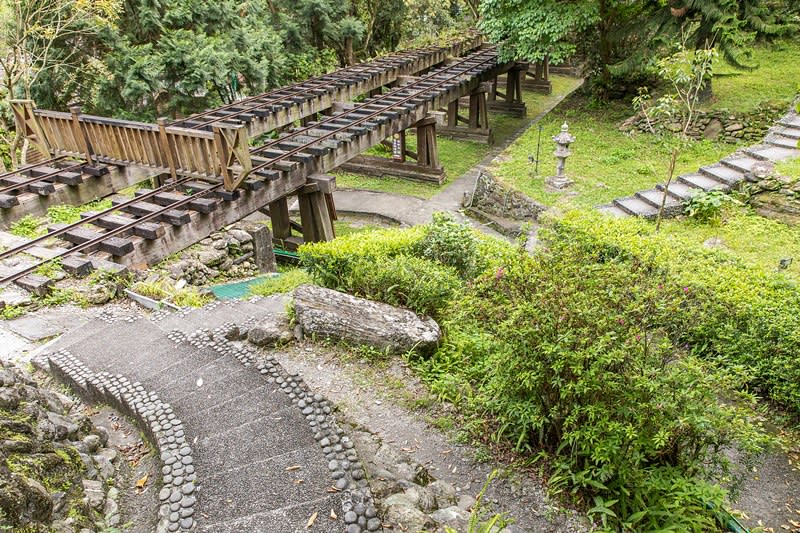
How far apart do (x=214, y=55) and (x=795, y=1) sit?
1501 centimetres

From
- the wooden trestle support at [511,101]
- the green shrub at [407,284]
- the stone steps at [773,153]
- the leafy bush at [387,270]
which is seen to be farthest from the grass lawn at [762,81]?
the green shrub at [407,284]

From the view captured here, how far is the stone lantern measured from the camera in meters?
12.8

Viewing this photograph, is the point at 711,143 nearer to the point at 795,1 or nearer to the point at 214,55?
the point at 795,1

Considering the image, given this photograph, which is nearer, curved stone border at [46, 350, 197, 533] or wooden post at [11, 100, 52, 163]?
curved stone border at [46, 350, 197, 533]

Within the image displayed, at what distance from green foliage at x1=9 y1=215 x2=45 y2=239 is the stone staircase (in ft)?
35.5

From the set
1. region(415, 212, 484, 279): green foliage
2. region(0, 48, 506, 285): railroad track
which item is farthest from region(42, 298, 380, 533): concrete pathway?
region(415, 212, 484, 279): green foliage

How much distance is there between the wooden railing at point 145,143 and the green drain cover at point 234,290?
1.71 meters

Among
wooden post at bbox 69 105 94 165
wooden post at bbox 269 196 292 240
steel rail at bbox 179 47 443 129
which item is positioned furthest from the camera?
steel rail at bbox 179 47 443 129

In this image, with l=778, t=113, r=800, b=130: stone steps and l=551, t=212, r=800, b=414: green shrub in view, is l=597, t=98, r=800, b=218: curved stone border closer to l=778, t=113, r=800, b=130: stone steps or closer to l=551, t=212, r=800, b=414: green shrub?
l=778, t=113, r=800, b=130: stone steps

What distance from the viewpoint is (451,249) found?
7.55 m

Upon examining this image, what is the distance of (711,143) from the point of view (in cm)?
1380

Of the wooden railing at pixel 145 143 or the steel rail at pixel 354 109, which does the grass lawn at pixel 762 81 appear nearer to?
the steel rail at pixel 354 109

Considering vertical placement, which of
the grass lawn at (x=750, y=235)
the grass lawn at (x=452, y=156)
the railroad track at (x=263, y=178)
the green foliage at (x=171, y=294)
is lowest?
the grass lawn at (x=452, y=156)

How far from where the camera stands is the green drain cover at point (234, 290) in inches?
332
